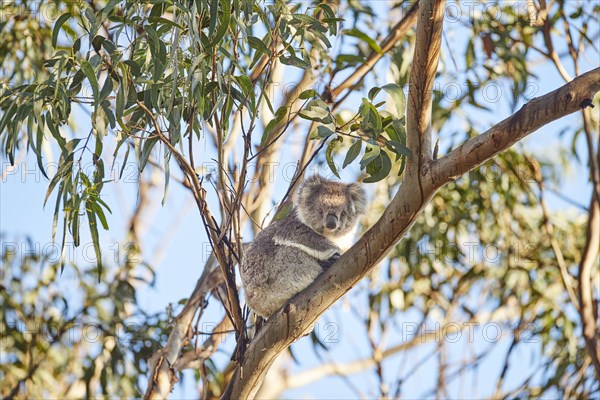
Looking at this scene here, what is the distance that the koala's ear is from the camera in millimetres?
4195

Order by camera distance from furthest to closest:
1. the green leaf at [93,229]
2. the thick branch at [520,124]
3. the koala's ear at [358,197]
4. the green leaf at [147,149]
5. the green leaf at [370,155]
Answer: the koala's ear at [358,197], the green leaf at [93,229], the green leaf at [147,149], the green leaf at [370,155], the thick branch at [520,124]

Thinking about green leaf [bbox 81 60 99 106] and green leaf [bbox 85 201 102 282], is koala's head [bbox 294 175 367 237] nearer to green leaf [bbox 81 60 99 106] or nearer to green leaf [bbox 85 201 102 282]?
green leaf [bbox 85 201 102 282]

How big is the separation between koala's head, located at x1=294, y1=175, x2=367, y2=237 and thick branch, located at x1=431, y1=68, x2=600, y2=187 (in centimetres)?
129

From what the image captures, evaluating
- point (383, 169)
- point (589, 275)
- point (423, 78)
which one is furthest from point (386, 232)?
point (589, 275)

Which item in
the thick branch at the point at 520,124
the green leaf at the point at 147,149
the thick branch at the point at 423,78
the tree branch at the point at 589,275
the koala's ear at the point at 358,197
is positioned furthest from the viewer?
the tree branch at the point at 589,275

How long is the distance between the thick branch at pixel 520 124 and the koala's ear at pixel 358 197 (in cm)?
153

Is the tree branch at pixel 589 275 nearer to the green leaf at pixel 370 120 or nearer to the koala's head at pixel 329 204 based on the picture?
the koala's head at pixel 329 204

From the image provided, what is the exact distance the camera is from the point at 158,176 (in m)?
7.71

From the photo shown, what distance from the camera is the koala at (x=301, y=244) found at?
11.7ft

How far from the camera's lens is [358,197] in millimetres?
4215

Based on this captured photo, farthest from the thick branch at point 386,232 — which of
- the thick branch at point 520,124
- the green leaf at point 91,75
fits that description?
the green leaf at point 91,75

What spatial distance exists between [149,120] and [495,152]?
1.36 m

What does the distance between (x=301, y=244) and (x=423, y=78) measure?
1258 mm

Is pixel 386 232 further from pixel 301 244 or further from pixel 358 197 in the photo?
pixel 358 197
